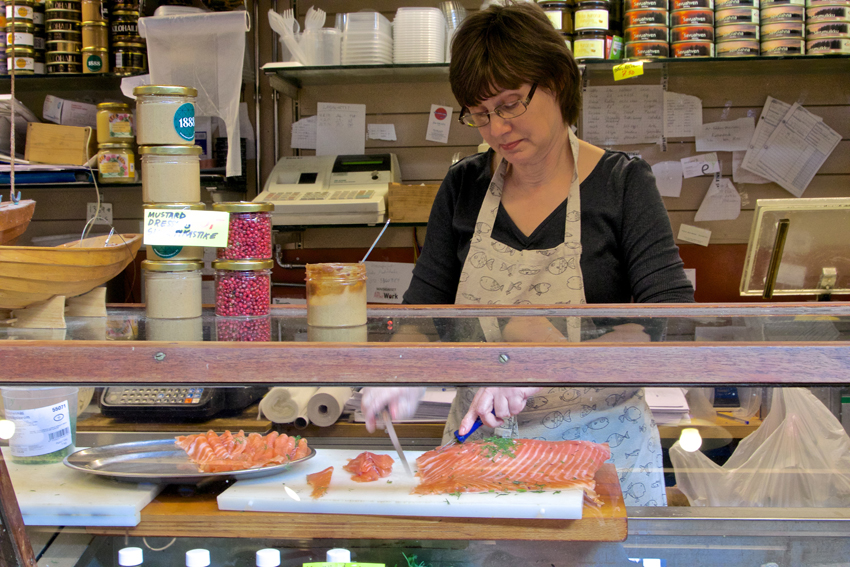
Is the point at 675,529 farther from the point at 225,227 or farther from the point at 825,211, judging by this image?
the point at 825,211

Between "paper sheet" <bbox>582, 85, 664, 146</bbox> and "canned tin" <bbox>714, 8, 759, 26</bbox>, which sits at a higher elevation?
"canned tin" <bbox>714, 8, 759, 26</bbox>

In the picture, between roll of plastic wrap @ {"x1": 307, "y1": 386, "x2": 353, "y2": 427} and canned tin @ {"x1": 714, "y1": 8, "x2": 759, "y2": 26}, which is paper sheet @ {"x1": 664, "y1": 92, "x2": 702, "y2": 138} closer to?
canned tin @ {"x1": 714, "y1": 8, "x2": 759, "y2": 26}

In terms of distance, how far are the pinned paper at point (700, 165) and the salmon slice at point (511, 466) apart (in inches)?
83.3

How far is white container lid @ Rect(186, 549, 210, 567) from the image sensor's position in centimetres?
103

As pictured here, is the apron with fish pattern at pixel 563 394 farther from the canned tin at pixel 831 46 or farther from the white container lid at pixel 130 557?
the canned tin at pixel 831 46

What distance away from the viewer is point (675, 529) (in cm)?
104

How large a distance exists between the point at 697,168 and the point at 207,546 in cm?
257

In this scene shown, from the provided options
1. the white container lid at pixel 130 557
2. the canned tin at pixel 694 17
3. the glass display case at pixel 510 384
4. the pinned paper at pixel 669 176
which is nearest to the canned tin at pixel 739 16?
the canned tin at pixel 694 17

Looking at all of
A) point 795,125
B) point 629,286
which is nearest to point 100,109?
point 629,286

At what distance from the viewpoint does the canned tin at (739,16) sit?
2564 mm

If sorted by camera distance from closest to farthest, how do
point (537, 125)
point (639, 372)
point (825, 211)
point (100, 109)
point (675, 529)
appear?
point (639, 372), point (675, 529), point (537, 125), point (825, 211), point (100, 109)

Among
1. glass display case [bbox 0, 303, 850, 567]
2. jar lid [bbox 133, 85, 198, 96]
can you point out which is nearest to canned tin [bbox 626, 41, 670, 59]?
glass display case [bbox 0, 303, 850, 567]

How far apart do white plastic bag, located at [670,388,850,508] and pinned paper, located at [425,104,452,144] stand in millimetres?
2153

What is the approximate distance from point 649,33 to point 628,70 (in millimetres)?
162
